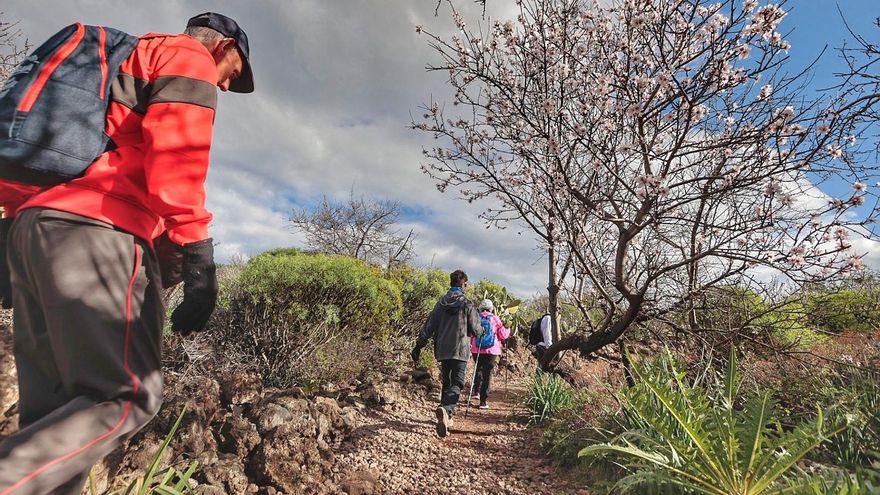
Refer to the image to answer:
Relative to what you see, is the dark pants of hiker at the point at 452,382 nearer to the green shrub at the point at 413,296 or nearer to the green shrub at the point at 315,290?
the green shrub at the point at 315,290

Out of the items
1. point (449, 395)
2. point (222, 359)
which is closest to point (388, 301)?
point (449, 395)

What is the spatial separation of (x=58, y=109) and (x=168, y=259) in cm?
62

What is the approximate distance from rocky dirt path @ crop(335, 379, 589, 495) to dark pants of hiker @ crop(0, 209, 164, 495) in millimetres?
2332

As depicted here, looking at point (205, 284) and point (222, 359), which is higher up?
point (205, 284)

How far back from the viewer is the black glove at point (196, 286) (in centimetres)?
158

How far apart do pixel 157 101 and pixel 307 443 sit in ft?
9.25

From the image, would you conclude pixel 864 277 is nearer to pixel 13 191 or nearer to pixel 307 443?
pixel 307 443

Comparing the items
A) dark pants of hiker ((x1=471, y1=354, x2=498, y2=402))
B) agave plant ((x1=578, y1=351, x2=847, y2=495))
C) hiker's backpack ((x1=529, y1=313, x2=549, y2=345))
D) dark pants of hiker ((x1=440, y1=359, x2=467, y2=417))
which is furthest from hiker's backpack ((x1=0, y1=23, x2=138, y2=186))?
hiker's backpack ((x1=529, y1=313, x2=549, y2=345))

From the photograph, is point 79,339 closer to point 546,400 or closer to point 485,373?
point 546,400

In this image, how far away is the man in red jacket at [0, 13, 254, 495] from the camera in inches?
50.7

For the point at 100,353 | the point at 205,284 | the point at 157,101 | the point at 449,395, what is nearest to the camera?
the point at 100,353

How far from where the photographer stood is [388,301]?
6.79 metres

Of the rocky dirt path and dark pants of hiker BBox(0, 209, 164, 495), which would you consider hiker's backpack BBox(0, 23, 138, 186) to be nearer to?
dark pants of hiker BBox(0, 209, 164, 495)

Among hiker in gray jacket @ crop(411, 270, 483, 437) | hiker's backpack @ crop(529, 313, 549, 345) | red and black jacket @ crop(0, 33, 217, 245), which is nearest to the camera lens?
red and black jacket @ crop(0, 33, 217, 245)
